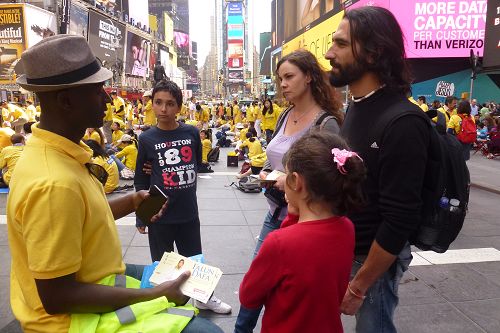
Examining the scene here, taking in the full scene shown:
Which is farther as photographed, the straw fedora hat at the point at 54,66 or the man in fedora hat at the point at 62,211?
the straw fedora hat at the point at 54,66

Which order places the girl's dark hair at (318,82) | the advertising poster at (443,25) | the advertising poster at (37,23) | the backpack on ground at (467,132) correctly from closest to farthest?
the girl's dark hair at (318,82)
the backpack on ground at (467,132)
the advertising poster at (443,25)
the advertising poster at (37,23)

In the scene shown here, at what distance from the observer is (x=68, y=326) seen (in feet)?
4.82

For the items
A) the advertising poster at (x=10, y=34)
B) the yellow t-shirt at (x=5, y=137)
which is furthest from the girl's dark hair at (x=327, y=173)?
the advertising poster at (x=10, y=34)

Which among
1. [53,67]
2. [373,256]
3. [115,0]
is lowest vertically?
[373,256]

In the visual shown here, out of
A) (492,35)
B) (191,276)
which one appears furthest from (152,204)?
(492,35)

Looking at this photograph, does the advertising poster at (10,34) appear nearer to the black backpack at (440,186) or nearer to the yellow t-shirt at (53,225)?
the yellow t-shirt at (53,225)

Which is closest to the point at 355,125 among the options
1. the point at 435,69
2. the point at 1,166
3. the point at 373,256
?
the point at 373,256

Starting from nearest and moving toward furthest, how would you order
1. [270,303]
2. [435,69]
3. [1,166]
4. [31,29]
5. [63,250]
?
[63,250] < [270,303] < [1,166] < [435,69] < [31,29]

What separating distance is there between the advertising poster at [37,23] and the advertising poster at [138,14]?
122 feet

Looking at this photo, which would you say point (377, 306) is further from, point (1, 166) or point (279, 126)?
point (1, 166)

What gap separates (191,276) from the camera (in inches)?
69.4

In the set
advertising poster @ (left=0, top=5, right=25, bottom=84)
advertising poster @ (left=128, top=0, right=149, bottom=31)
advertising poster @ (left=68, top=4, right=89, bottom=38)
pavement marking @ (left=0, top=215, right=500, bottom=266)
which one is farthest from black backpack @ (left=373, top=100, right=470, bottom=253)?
advertising poster @ (left=128, top=0, right=149, bottom=31)

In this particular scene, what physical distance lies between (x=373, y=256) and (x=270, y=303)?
1.63 feet

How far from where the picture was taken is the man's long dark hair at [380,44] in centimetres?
186
